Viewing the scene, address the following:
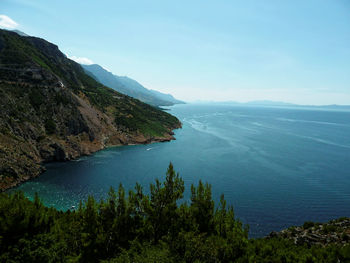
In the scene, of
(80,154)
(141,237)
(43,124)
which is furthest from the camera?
(80,154)

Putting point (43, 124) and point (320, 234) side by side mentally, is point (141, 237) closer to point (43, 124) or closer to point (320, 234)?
point (320, 234)

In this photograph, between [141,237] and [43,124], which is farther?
[43,124]

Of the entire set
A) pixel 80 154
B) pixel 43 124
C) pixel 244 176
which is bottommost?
pixel 80 154

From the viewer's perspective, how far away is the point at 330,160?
105 m

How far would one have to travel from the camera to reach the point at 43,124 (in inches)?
4065

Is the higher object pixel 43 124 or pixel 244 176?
pixel 43 124

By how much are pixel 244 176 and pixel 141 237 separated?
195 feet

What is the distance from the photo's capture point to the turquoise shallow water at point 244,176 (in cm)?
5847

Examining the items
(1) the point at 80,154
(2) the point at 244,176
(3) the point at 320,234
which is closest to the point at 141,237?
(3) the point at 320,234

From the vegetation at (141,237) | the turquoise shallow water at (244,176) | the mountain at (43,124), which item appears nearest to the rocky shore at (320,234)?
the vegetation at (141,237)

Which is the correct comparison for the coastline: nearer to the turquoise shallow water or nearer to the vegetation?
the turquoise shallow water

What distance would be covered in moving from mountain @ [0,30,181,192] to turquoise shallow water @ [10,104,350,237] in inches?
294

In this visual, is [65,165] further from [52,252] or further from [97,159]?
[52,252]

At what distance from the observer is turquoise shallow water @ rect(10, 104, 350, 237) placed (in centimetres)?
5847
